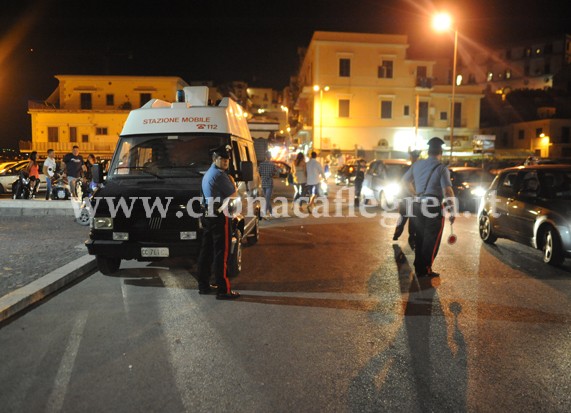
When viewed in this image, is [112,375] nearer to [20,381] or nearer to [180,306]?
[20,381]

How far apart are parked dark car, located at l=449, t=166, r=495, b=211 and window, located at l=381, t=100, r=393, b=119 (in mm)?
31768

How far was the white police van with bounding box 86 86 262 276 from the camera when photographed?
6902 millimetres

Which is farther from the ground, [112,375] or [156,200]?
[156,200]

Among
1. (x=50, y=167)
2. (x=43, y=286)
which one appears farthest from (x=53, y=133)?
(x=43, y=286)

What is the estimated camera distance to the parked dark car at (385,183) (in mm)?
17234

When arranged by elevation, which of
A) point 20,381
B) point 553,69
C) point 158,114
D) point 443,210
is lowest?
point 20,381

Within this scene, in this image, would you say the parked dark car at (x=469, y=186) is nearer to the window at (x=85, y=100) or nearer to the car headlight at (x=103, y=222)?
the car headlight at (x=103, y=222)

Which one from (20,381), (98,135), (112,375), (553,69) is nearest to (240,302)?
(112,375)

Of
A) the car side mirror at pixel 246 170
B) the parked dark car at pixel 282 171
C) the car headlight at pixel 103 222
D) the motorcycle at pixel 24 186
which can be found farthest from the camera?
→ the motorcycle at pixel 24 186

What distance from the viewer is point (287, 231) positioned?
12453 millimetres

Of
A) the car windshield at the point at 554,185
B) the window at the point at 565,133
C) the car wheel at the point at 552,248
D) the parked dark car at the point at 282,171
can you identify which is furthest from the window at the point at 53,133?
the window at the point at 565,133

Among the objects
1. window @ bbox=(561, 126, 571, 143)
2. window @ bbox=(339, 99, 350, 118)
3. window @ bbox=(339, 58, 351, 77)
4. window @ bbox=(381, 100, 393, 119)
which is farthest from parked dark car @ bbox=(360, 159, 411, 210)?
window @ bbox=(561, 126, 571, 143)

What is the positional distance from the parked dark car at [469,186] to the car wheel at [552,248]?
8.33 m

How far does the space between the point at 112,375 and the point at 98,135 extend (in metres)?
50.9
